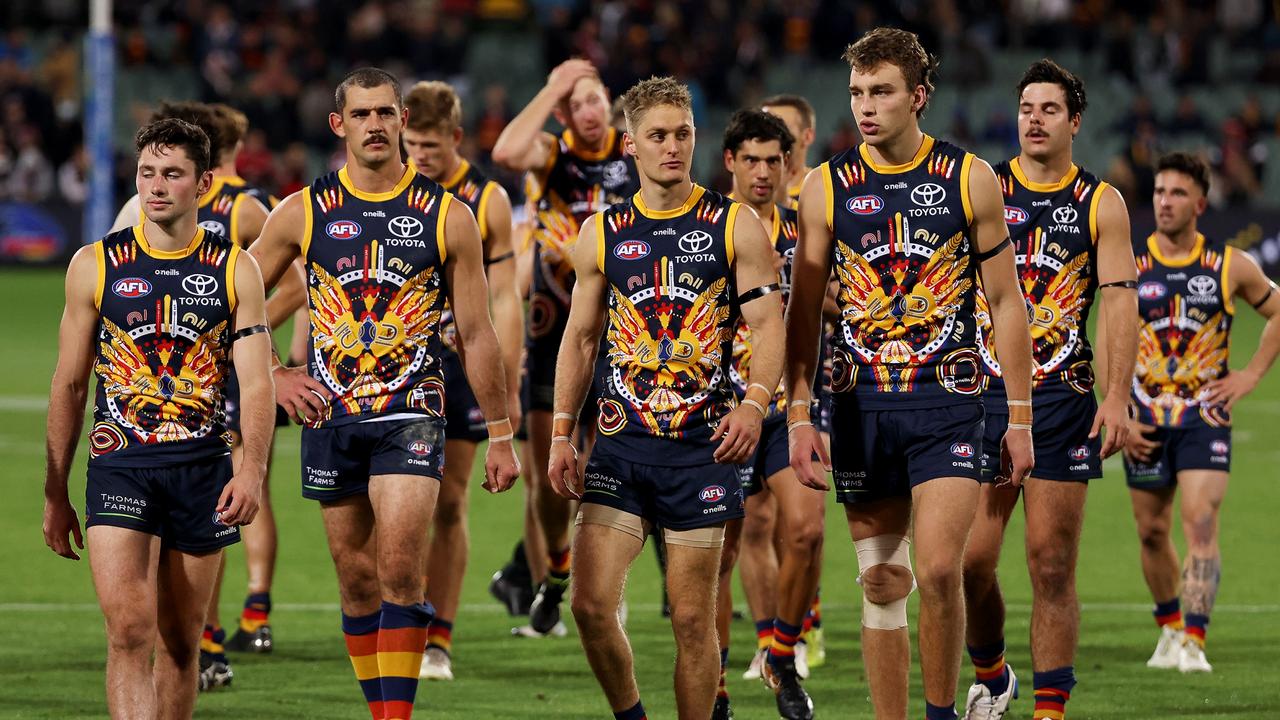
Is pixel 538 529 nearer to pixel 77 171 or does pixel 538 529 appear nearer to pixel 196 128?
pixel 196 128

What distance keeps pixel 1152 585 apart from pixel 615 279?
4.10 m

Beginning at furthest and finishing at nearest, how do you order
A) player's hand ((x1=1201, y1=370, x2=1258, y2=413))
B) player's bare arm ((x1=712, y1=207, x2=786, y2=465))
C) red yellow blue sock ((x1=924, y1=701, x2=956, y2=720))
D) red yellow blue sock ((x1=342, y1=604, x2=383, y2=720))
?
player's hand ((x1=1201, y1=370, x2=1258, y2=413)), red yellow blue sock ((x1=342, y1=604, x2=383, y2=720)), red yellow blue sock ((x1=924, y1=701, x2=956, y2=720)), player's bare arm ((x1=712, y1=207, x2=786, y2=465))

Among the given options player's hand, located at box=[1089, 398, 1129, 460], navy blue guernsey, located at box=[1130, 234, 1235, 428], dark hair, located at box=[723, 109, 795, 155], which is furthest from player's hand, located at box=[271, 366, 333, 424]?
navy blue guernsey, located at box=[1130, 234, 1235, 428]

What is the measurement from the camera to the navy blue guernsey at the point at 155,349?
645 cm

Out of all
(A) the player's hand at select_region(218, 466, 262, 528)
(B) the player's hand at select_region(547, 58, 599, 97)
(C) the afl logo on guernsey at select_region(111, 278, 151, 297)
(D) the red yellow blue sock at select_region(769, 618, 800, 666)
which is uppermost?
(B) the player's hand at select_region(547, 58, 599, 97)

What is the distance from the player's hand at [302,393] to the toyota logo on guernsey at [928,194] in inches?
89.1

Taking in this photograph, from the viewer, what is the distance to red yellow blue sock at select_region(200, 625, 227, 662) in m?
8.86

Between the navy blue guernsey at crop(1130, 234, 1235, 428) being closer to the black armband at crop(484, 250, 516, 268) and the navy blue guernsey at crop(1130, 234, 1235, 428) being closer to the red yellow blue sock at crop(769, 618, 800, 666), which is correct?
the red yellow blue sock at crop(769, 618, 800, 666)

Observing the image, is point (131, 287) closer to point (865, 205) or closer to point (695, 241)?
point (695, 241)

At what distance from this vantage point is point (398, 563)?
7.05m

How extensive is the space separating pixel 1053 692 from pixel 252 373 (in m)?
3.31

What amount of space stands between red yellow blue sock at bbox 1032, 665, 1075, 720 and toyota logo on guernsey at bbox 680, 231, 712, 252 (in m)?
2.23

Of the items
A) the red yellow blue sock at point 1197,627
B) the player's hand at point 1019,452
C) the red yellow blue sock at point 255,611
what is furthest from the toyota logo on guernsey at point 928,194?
the red yellow blue sock at point 255,611

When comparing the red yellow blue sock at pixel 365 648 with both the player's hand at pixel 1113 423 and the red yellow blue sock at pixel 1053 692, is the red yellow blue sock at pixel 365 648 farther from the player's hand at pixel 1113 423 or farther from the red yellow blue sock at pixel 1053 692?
the player's hand at pixel 1113 423
